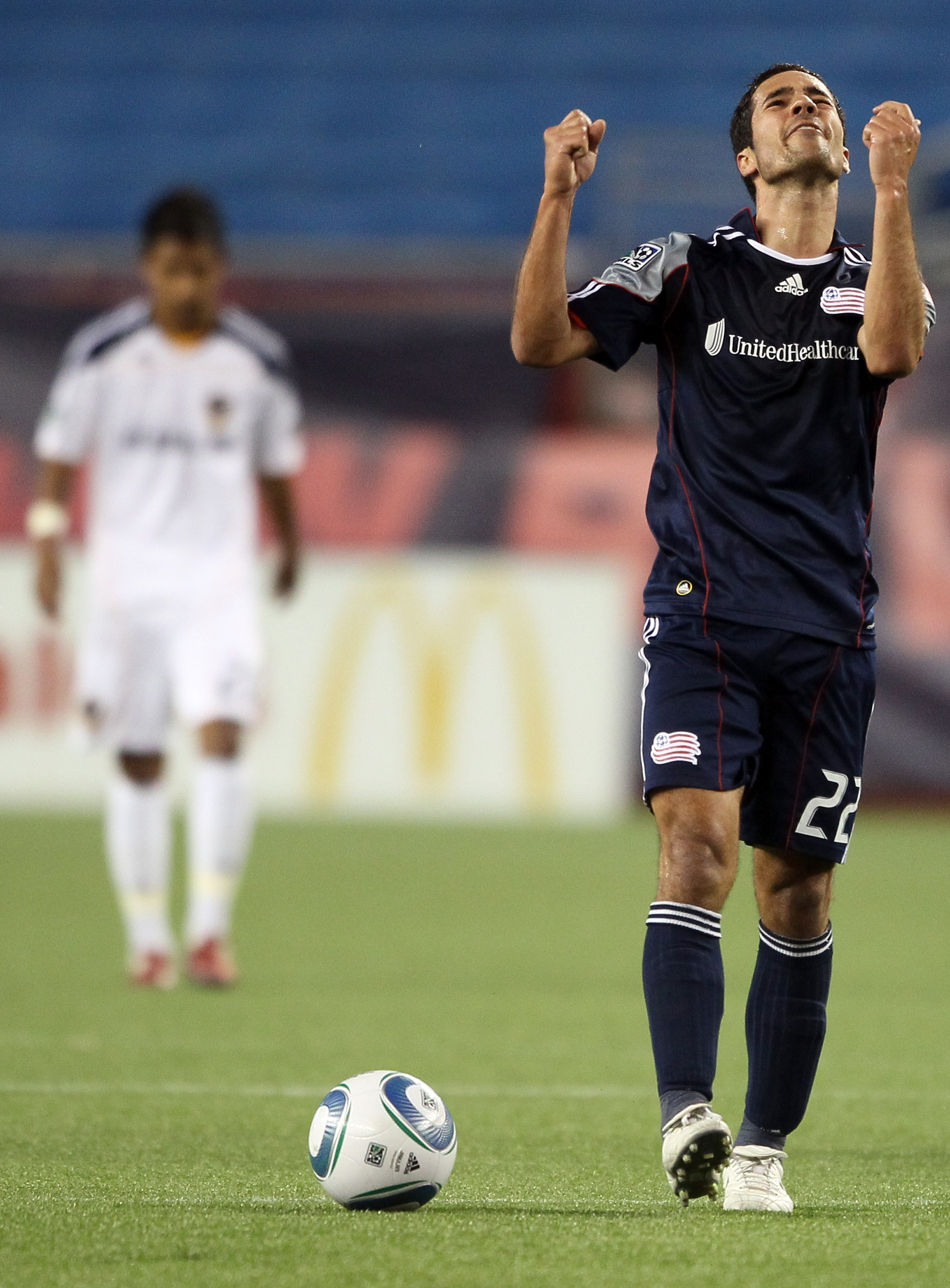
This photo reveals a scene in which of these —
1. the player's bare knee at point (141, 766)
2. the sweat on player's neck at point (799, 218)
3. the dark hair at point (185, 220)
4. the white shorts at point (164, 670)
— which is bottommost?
the player's bare knee at point (141, 766)

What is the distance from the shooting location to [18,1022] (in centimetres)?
587

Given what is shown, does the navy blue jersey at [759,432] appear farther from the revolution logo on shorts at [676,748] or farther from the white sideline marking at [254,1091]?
the white sideline marking at [254,1091]

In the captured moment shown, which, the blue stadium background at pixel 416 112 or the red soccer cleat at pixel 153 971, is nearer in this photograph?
the red soccer cleat at pixel 153 971

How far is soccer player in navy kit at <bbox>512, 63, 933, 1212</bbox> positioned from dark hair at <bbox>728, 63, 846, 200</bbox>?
24 millimetres

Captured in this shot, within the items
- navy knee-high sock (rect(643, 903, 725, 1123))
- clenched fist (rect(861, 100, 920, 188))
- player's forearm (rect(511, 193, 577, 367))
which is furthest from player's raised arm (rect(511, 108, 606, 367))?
navy knee-high sock (rect(643, 903, 725, 1123))

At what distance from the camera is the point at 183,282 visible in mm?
7008

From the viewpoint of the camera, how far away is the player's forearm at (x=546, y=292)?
11.3 feet

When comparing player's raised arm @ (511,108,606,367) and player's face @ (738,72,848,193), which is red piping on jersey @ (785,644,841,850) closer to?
player's raised arm @ (511,108,606,367)

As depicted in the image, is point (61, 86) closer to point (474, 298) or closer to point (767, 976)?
point (474, 298)

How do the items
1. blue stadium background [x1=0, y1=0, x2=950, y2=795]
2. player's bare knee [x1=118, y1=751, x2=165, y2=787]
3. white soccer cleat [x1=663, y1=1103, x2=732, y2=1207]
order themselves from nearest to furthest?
white soccer cleat [x1=663, y1=1103, x2=732, y2=1207] < player's bare knee [x1=118, y1=751, x2=165, y2=787] < blue stadium background [x1=0, y1=0, x2=950, y2=795]

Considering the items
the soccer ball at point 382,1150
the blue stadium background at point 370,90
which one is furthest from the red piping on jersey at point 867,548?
the blue stadium background at point 370,90

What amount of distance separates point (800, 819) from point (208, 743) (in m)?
3.64

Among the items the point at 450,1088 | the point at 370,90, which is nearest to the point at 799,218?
the point at 450,1088

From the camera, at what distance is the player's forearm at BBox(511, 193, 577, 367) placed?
344 centimetres
